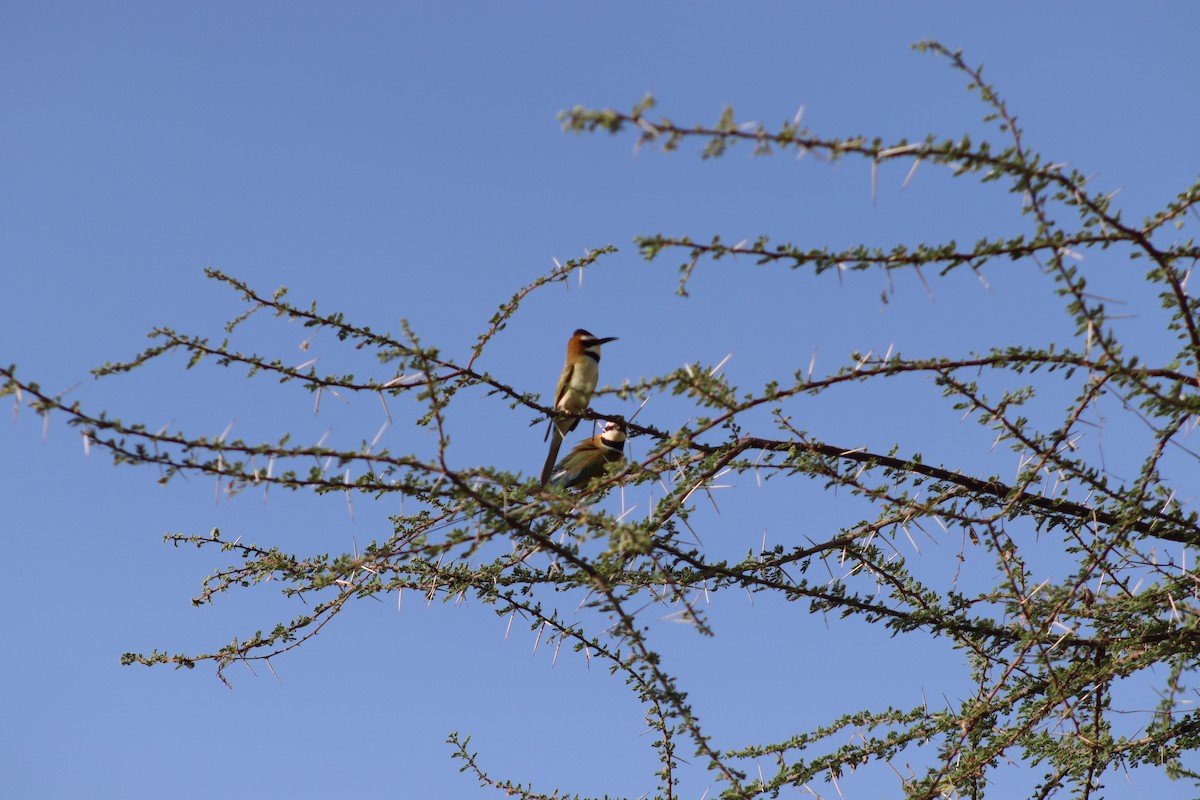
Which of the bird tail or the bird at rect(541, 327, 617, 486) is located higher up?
the bird at rect(541, 327, 617, 486)

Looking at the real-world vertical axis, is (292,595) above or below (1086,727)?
above

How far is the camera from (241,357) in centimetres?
347

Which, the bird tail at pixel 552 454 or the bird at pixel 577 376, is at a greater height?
the bird at pixel 577 376

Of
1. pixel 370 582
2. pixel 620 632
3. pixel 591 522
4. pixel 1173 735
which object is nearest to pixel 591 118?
pixel 591 522

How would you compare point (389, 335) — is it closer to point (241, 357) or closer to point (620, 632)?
point (241, 357)

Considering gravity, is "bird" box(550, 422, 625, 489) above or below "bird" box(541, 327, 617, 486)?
below

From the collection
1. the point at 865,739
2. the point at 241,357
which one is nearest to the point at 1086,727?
the point at 865,739

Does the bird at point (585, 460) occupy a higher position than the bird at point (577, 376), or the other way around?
the bird at point (577, 376)

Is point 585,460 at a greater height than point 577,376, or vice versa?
point 577,376

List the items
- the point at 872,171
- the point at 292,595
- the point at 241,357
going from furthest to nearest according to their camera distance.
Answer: the point at 292,595
the point at 241,357
the point at 872,171

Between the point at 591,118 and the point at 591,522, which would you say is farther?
the point at 591,522

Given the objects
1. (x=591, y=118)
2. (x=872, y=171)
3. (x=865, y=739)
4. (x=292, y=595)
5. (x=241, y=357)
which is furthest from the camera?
(x=292, y=595)

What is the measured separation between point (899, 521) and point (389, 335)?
6.01 ft

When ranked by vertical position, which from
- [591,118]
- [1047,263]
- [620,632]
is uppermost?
[1047,263]
